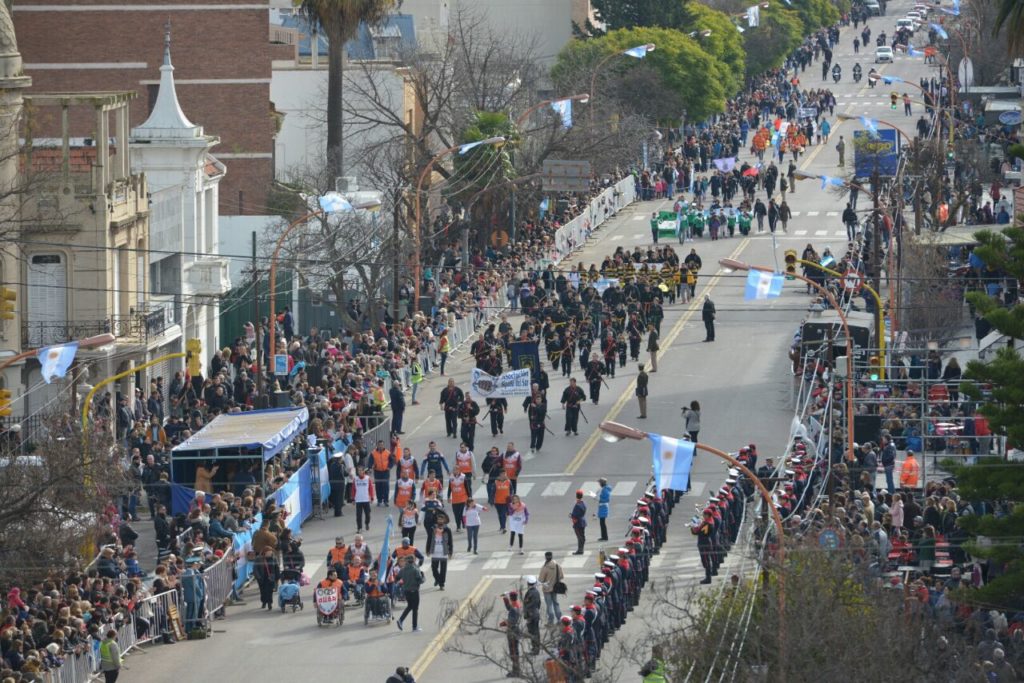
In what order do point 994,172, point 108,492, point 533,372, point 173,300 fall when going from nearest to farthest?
point 108,492, point 533,372, point 173,300, point 994,172

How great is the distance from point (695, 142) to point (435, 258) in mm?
27837

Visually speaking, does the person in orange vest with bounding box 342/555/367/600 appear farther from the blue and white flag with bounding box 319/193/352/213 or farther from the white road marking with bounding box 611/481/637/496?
the blue and white flag with bounding box 319/193/352/213

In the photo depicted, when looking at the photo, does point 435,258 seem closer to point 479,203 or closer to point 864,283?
point 479,203

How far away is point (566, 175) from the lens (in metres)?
73.8

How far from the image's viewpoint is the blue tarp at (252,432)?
136 feet

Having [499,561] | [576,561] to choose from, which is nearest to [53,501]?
[499,561]

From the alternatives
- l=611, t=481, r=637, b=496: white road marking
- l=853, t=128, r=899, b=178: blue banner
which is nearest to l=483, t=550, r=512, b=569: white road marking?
l=611, t=481, r=637, b=496: white road marking

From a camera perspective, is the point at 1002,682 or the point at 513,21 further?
the point at 513,21

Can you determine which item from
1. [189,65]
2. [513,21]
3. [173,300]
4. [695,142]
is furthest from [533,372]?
[513,21]

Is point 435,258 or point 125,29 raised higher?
point 125,29

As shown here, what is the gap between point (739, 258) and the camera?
2795 inches

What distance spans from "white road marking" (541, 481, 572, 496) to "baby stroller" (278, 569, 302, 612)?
8331 mm

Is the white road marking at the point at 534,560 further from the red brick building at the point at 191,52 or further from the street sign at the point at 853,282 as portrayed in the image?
the red brick building at the point at 191,52

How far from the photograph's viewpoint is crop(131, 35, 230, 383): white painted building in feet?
189
